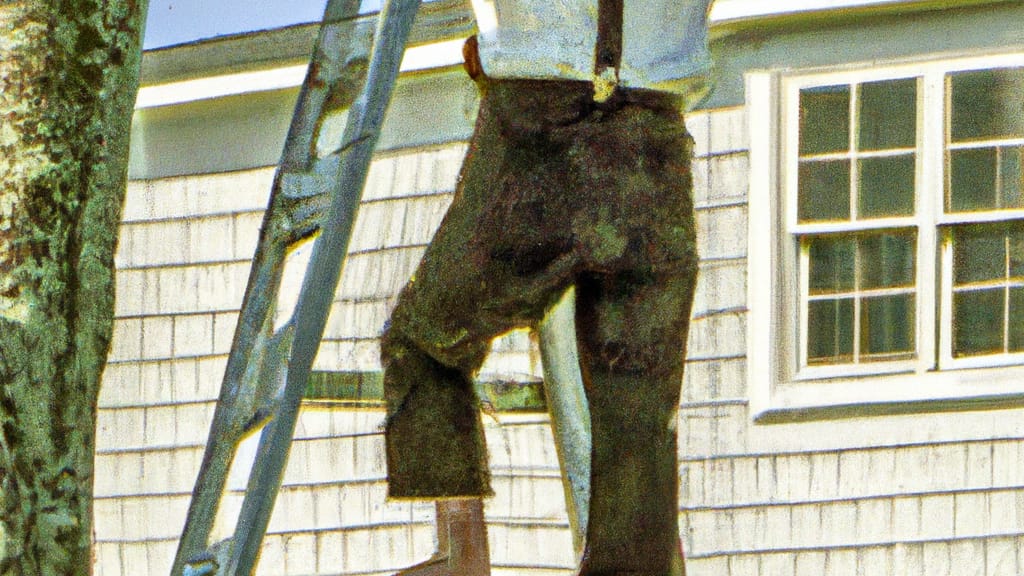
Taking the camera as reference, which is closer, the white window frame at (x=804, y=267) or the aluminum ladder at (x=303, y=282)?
the aluminum ladder at (x=303, y=282)

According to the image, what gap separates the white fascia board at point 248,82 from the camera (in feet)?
15.6

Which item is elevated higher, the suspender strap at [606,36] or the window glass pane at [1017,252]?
the suspender strap at [606,36]

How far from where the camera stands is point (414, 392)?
185 centimetres

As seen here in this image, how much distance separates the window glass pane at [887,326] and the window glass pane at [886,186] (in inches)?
11.0

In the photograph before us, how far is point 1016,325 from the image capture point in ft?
15.0

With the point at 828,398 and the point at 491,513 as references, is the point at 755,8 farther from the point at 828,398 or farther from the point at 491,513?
the point at 491,513

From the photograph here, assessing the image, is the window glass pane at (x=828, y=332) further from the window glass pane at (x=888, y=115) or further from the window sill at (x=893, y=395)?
the window glass pane at (x=888, y=115)

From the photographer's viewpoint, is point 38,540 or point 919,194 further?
point 919,194

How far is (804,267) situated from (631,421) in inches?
123

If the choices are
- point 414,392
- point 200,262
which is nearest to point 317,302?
point 414,392

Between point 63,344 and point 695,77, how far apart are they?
104 centimetres

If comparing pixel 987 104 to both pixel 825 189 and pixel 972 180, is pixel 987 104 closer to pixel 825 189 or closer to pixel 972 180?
pixel 972 180

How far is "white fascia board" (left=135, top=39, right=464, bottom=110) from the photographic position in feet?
15.6

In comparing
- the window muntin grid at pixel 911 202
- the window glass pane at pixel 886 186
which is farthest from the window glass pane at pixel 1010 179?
the window glass pane at pixel 886 186
